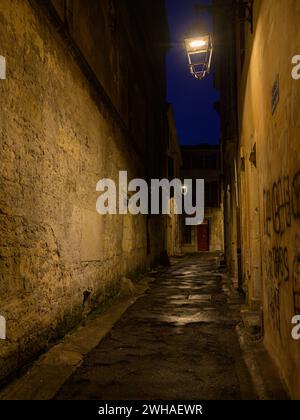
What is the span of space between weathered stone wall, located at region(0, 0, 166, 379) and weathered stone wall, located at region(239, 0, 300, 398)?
100 inches

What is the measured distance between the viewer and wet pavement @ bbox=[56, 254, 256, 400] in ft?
12.3

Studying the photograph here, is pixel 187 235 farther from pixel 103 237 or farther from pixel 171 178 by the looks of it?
pixel 103 237

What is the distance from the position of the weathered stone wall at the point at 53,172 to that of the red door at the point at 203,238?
95.6ft

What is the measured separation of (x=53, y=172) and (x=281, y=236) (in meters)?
2.95

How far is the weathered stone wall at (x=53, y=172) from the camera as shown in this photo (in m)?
4.12

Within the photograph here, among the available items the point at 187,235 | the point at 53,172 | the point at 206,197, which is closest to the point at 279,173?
the point at 53,172

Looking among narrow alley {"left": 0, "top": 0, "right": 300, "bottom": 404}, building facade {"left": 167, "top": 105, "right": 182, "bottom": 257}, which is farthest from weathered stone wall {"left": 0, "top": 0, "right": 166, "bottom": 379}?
building facade {"left": 167, "top": 105, "right": 182, "bottom": 257}

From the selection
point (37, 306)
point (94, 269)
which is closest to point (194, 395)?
point (37, 306)

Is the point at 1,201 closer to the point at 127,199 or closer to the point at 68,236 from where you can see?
the point at 68,236

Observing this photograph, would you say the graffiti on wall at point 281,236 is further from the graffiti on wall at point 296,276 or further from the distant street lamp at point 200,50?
the distant street lamp at point 200,50

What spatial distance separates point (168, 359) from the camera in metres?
4.79

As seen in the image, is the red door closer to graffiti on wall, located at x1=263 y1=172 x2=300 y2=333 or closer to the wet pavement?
the wet pavement

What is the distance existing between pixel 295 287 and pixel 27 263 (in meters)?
2.74

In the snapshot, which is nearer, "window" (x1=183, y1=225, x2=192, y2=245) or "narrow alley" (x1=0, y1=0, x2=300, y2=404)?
"narrow alley" (x1=0, y1=0, x2=300, y2=404)
